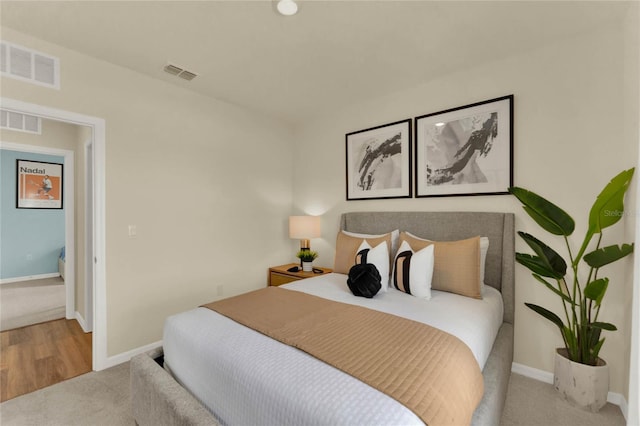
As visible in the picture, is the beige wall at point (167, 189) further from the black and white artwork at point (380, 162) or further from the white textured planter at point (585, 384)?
the white textured planter at point (585, 384)

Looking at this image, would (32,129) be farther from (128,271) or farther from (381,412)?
(381,412)

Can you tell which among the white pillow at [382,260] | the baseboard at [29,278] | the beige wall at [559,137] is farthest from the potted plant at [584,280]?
the baseboard at [29,278]

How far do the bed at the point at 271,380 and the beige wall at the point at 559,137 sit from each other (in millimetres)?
279

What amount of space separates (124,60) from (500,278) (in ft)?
12.0

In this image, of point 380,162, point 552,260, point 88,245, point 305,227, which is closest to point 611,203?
point 552,260

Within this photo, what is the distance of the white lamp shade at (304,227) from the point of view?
347cm

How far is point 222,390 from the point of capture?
1214mm

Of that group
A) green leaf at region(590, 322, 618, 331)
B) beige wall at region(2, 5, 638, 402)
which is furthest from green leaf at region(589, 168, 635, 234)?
green leaf at region(590, 322, 618, 331)

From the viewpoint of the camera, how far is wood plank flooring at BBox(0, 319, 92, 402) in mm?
2170

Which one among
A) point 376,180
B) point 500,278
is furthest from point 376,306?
point 376,180

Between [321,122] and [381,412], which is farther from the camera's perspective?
[321,122]

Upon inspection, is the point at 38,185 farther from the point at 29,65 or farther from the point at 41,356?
the point at 29,65

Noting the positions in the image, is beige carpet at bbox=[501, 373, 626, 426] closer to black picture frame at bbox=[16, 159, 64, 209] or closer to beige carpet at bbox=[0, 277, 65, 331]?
beige carpet at bbox=[0, 277, 65, 331]

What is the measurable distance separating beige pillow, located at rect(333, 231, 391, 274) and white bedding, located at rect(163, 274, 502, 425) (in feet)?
2.47
